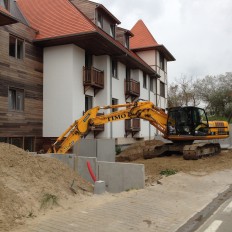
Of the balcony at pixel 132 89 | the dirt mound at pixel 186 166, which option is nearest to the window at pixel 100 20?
the balcony at pixel 132 89

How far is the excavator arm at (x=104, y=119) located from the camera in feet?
47.9

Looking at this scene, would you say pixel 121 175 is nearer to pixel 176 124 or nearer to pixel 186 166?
pixel 186 166

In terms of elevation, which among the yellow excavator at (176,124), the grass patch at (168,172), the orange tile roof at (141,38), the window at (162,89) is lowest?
the grass patch at (168,172)

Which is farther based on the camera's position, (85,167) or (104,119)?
(104,119)

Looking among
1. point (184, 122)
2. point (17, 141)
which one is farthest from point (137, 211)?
point (17, 141)

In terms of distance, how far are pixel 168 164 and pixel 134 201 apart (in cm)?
759

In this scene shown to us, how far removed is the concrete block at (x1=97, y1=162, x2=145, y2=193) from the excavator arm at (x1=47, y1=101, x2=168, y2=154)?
3.88 meters

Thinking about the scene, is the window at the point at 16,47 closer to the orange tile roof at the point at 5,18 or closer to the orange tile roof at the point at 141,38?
the orange tile roof at the point at 5,18

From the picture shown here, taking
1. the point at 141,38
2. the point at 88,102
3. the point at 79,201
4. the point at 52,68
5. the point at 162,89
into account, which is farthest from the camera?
the point at 162,89

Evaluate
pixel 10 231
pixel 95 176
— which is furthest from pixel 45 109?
pixel 10 231

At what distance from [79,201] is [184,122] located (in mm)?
10797

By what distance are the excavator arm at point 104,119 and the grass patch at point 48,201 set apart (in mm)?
6764

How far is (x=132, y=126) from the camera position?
1014 inches

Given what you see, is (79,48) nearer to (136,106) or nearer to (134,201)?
(136,106)
